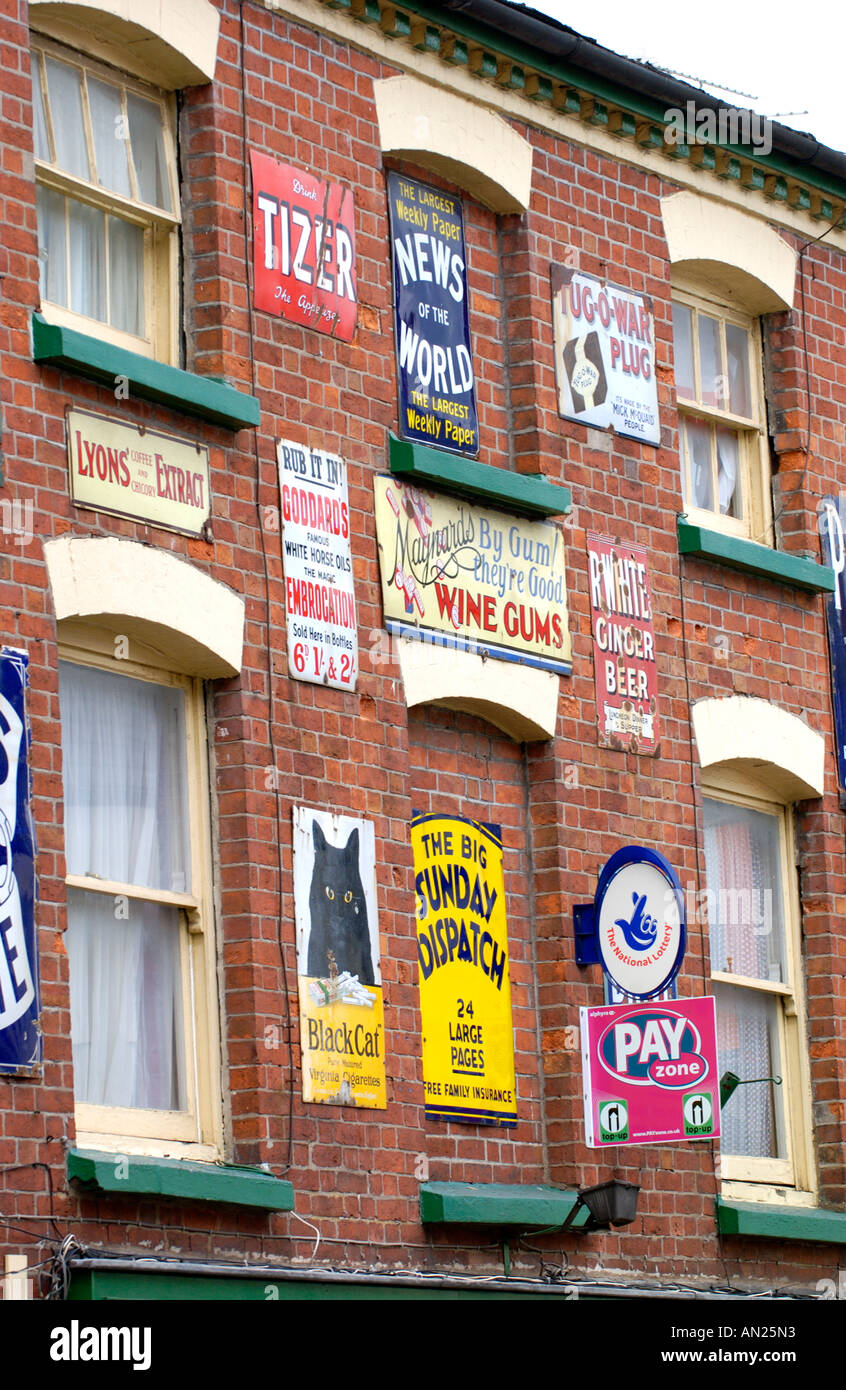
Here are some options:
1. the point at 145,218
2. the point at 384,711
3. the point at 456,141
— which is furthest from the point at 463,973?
the point at 456,141

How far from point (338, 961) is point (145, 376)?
2.65 metres

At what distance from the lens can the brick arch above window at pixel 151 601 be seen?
10812mm

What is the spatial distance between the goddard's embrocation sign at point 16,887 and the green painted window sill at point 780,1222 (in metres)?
4.56

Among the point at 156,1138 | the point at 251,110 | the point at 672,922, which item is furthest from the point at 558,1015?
the point at 251,110

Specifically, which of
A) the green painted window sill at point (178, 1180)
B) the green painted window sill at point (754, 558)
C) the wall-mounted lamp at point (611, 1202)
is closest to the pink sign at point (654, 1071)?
the wall-mounted lamp at point (611, 1202)

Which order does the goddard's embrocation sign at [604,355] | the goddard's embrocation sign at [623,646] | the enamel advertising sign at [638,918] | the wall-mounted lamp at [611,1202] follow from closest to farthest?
the wall-mounted lamp at [611,1202], the enamel advertising sign at [638,918], the goddard's embrocation sign at [623,646], the goddard's embrocation sign at [604,355]

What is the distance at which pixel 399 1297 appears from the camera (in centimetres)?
1138

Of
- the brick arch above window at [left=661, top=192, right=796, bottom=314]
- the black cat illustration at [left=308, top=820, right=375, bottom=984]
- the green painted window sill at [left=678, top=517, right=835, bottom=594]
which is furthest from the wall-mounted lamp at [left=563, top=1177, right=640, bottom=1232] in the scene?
the brick arch above window at [left=661, top=192, right=796, bottom=314]

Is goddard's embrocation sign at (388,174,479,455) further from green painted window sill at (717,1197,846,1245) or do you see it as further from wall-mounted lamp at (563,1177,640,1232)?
green painted window sill at (717,1197,846,1245)

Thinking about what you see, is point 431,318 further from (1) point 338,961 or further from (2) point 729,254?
(1) point 338,961

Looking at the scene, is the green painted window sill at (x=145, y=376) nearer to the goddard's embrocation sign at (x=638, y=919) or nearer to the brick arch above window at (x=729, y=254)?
the goddard's embrocation sign at (x=638, y=919)

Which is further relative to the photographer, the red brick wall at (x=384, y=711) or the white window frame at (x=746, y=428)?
the white window frame at (x=746, y=428)

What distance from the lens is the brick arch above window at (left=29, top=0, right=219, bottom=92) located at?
11625 millimetres
